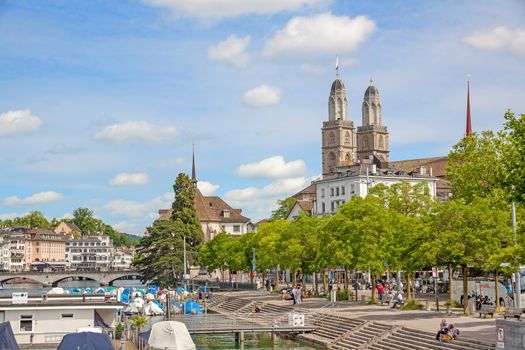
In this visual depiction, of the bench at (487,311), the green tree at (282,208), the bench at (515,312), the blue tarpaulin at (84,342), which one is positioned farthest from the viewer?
the green tree at (282,208)

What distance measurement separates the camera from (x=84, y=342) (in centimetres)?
3359

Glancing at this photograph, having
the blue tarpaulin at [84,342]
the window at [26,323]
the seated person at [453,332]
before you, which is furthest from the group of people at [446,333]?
the window at [26,323]

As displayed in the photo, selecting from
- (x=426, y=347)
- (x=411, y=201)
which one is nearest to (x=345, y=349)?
(x=426, y=347)

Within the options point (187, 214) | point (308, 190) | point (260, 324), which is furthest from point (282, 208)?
point (260, 324)

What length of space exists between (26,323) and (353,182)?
3080 inches

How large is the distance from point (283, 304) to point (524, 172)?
108ft

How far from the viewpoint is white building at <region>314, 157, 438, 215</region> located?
386ft

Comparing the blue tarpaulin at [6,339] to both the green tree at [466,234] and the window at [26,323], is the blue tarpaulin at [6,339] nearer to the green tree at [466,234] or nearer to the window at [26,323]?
the window at [26,323]

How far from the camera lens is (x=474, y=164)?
77.2m

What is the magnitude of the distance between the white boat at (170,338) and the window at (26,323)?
786cm

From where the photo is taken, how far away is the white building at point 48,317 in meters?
44.0

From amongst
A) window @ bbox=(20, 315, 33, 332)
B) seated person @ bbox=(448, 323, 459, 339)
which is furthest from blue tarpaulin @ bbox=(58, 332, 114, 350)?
seated person @ bbox=(448, 323, 459, 339)

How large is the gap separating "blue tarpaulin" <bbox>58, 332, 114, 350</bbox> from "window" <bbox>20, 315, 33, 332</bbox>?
11.7 metres

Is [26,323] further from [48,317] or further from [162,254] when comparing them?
[162,254]
